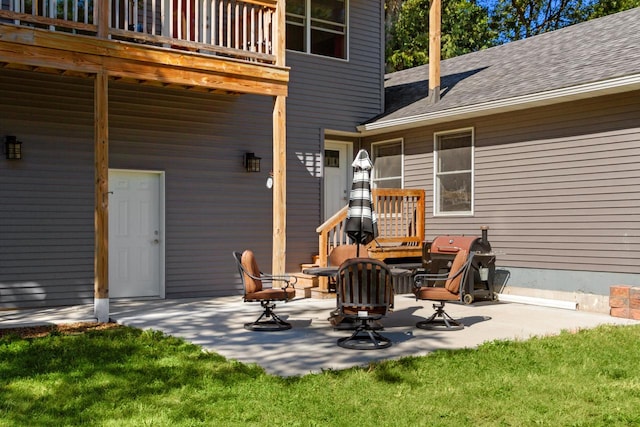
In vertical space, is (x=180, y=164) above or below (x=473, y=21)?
below

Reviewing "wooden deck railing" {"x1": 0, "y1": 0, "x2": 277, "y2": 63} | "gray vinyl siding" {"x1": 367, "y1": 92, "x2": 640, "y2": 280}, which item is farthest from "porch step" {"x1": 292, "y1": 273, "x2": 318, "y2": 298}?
"wooden deck railing" {"x1": 0, "y1": 0, "x2": 277, "y2": 63}

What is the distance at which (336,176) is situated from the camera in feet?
40.4

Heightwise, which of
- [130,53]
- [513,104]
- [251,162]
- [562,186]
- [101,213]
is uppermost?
[130,53]

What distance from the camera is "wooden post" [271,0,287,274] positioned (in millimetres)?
9297

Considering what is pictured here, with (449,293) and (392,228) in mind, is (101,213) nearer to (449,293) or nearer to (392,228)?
(449,293)

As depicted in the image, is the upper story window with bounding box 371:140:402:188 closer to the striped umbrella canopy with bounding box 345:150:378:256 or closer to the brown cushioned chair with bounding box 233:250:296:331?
the striped umbrella canopy with bounding box 345:150:378:256

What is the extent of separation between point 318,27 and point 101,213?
20.4ft

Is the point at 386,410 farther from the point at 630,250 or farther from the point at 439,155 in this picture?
the point at 439,155

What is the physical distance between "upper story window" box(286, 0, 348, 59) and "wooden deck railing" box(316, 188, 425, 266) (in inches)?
129

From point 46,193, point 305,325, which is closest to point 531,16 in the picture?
point 305,325

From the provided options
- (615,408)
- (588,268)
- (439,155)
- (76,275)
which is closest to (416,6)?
(439,155)

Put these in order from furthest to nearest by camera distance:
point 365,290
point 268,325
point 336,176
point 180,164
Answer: point 336,176
point 180,164
point 268,325
point 365,290

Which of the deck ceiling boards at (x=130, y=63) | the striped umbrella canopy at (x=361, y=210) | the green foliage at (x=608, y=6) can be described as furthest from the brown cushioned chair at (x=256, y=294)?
the green foliage at (x=608, y=6)

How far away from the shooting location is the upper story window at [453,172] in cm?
1076
